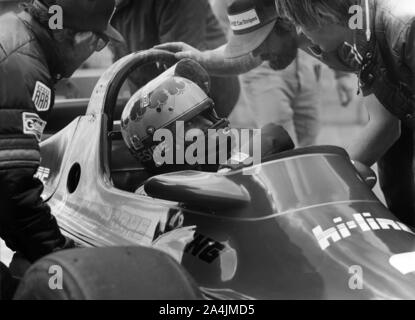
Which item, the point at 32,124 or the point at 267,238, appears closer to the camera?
the point at 267,238

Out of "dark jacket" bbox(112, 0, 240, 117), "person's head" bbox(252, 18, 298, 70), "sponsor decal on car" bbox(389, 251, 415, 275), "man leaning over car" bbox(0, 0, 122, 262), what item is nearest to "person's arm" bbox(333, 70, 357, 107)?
"dark jacket" bbox(112, 0, 240, 117)

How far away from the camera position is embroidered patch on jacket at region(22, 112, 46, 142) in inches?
72.7

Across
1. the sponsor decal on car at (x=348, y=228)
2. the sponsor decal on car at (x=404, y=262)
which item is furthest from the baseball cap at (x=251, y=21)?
the sponsor decal on car at (x=404, y=262)

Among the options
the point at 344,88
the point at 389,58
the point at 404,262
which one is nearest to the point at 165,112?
the point at 389,58

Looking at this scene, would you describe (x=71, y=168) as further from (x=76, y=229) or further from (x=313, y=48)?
(x=313, y=48)

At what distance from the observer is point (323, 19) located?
5.88ft

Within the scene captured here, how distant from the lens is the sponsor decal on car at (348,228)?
1.46 m

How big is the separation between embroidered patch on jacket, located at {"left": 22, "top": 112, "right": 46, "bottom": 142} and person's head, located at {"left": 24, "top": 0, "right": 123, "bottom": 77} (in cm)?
20

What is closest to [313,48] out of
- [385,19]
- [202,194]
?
[385,19]

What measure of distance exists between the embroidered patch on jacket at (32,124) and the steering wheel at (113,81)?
12.7 inches

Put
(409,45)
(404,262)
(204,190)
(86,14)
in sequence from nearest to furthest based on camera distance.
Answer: (404,262), (204,190), (409,45), (86,14)

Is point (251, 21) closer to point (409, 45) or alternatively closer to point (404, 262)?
point (409, 45)

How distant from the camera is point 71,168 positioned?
2.23 meters

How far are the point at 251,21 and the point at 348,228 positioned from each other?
0.80 metres
